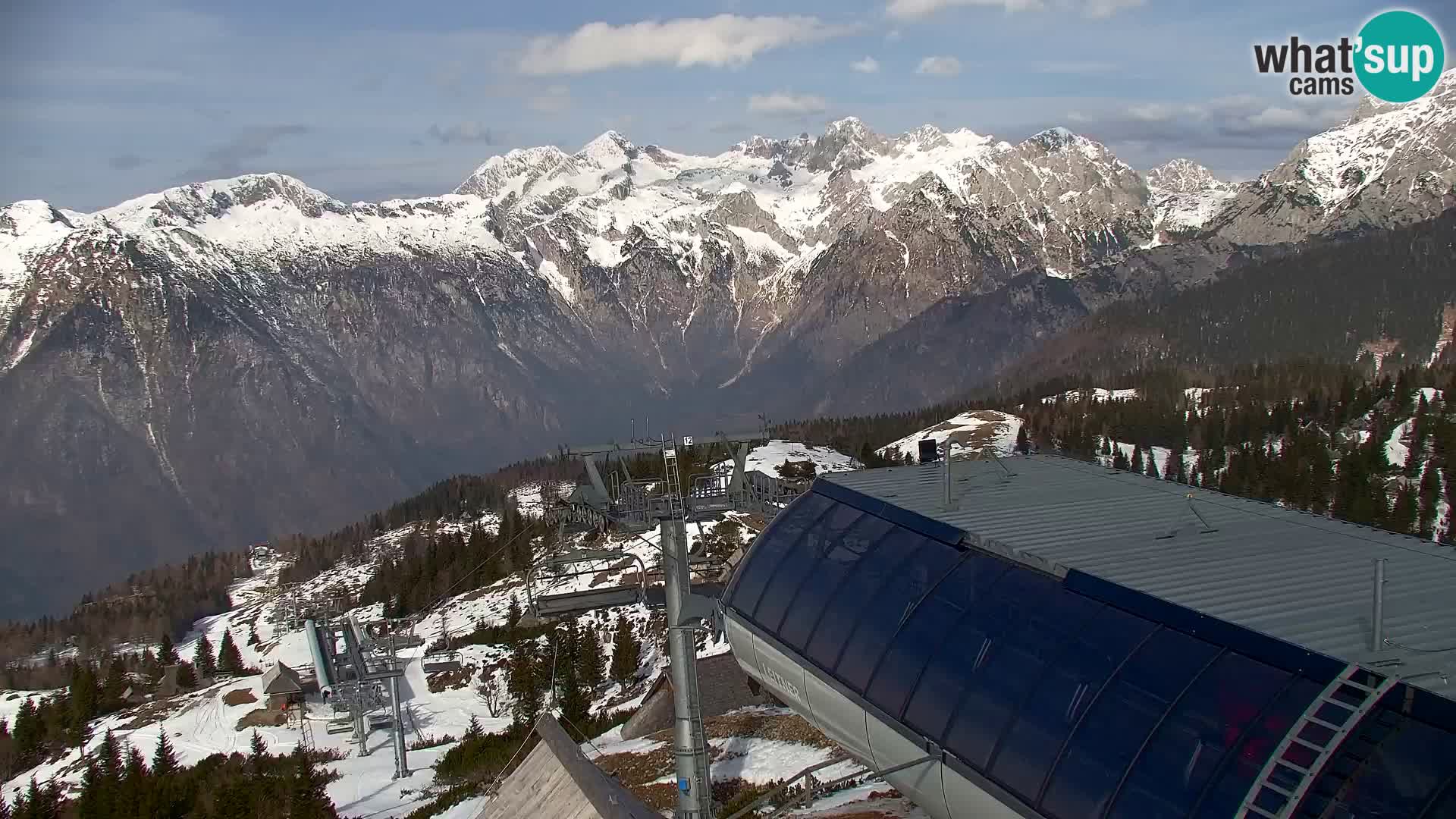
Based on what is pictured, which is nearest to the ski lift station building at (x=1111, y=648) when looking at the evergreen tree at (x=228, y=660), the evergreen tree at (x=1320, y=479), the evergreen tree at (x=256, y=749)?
the evergreen tree at (x=256, y=749)

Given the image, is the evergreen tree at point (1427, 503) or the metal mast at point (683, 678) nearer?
the metal mast at point (683, 678)

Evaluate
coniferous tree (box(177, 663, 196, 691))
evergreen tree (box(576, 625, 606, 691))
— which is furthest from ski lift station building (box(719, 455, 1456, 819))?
coniferous tree (box(177, 663, 196, 691))

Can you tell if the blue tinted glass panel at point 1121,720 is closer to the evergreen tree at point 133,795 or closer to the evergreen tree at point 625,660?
the evergreen tree at point 133,795

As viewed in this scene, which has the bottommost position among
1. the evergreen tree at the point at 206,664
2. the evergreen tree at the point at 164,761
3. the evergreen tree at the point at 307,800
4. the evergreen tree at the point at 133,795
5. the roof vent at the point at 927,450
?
the evergreen tree at the point at 206,664

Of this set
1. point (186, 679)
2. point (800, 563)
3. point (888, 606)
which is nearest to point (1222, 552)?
point (888, 606)

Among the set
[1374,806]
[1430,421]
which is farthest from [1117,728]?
[1430,421]

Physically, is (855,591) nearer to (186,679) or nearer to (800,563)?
→ (800,563)

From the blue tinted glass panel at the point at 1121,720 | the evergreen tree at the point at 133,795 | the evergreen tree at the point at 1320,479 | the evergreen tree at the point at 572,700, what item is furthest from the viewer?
the evergreen tree at the point at 1320,479
